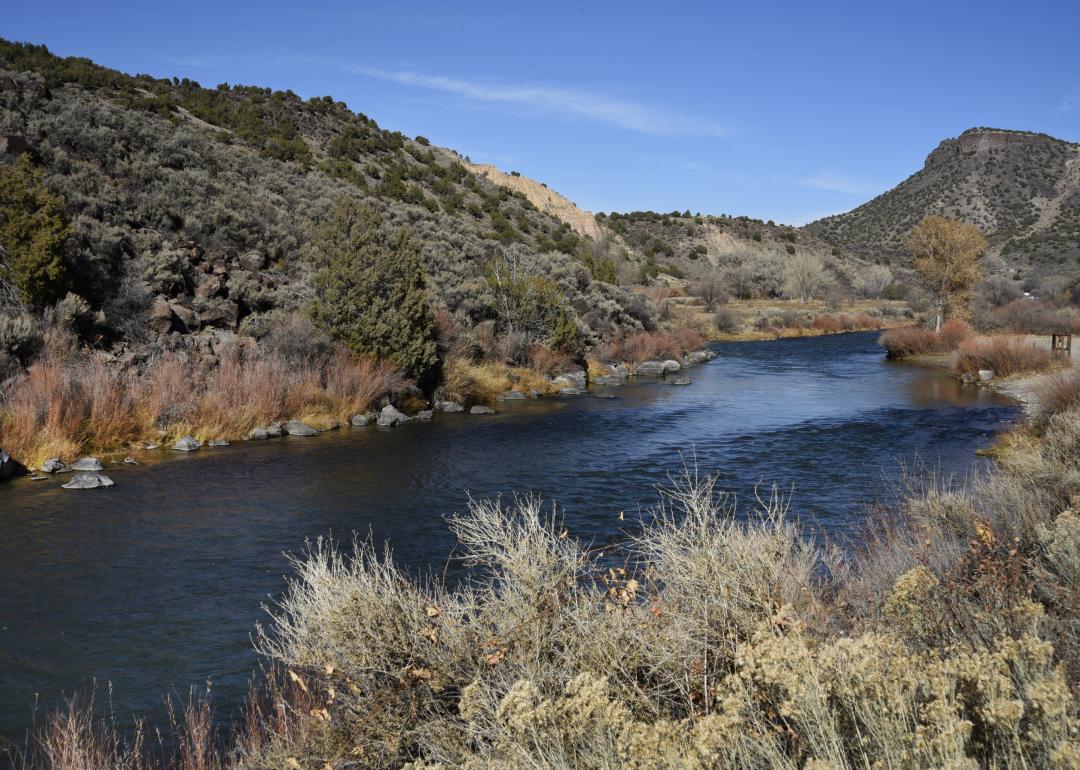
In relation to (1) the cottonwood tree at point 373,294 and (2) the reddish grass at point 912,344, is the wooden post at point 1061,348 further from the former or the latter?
(1) the cottonwood tree at point 373,294

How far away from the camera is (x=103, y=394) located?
47.8ft

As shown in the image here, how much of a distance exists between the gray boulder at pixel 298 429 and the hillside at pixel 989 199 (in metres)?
79.8

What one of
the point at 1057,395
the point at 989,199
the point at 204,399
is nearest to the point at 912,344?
the point at 1057,395

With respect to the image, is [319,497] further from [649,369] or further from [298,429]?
[649,369]

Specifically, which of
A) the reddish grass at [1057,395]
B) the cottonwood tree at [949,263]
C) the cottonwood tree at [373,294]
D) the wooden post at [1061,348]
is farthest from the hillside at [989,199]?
the cottonwood tree at [373,294]

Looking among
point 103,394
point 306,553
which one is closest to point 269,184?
point 103,394

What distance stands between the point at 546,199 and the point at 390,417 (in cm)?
5481

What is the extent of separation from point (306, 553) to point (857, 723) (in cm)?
747

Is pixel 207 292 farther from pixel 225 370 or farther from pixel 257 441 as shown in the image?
pixel 257 441

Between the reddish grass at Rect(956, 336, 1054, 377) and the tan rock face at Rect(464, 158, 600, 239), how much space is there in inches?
1725

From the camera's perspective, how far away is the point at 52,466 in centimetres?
1302

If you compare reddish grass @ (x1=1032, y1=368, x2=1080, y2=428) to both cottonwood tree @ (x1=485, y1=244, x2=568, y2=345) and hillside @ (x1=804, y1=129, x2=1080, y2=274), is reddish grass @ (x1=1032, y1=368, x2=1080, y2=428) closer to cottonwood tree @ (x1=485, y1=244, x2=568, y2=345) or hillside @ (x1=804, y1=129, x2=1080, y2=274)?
cottonwood tree @ (x1=485, y1=244, x2=568, y2=345)

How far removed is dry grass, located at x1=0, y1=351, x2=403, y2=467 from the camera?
44.2 ft

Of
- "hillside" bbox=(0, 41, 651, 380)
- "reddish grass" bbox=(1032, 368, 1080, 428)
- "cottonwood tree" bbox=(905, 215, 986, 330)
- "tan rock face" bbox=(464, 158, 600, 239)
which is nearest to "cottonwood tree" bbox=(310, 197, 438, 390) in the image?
"hillside" bbox=(0, 41, 651, 380)
